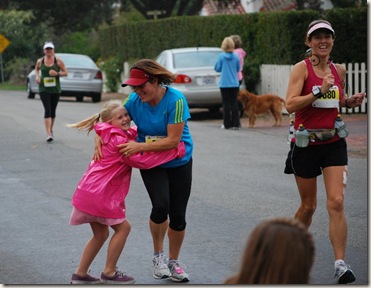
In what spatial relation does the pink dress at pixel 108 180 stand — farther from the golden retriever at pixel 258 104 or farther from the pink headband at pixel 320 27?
the golden retriever at pixel 258 104

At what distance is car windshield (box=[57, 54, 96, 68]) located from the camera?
30788 millimetres

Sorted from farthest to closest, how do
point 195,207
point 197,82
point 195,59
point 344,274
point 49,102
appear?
point 195,59 < point 197,82 < point 49,102 < point 195,207 < point 344,274

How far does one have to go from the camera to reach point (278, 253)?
335cm

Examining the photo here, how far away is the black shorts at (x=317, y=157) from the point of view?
7332mm

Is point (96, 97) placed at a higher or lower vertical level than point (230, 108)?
lower

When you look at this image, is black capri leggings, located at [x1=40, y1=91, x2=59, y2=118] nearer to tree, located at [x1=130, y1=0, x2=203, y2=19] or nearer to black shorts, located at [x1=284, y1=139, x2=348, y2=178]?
black shorts, located at [x1=284, y1=139, x2=348, y2=178]

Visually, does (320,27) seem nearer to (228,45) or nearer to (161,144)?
(161,144)

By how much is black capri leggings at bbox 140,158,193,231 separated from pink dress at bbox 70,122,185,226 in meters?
0.10

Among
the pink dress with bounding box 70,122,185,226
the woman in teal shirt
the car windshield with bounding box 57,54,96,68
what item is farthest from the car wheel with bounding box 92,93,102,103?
the pink dress with bounding box 70,122,185,226

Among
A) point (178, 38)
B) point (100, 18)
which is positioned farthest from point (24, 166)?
point (100, 18)

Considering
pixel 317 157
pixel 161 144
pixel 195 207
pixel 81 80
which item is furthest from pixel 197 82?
pixel 161 144

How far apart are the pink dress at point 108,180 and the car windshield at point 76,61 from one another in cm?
2379

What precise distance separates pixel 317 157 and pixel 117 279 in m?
1.67

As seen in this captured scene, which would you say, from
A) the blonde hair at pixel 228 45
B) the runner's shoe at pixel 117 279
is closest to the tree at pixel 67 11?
the blonde hair at pixel 228 45
